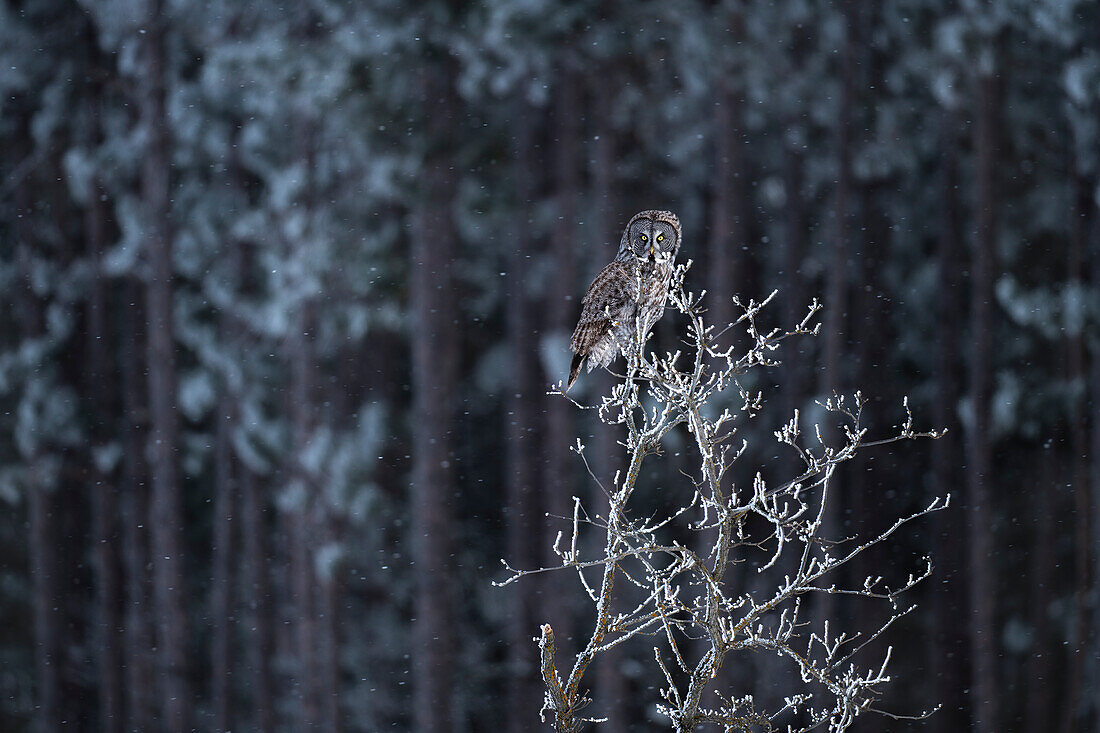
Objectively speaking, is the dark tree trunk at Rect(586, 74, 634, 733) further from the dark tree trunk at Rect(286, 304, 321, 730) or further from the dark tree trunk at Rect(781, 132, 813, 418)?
the dark tree trunk at Rect(286, 304, 321, 730)

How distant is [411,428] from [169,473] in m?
0.59

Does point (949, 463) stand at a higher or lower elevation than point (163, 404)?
lower

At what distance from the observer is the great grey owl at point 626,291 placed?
1.66 metres

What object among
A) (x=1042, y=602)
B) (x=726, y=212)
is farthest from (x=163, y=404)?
(x=1042, y=602)

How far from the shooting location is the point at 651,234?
1.68m

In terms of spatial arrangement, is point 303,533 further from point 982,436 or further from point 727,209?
point 982,436

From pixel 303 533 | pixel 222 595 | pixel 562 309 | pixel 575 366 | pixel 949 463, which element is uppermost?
pixel 562 309

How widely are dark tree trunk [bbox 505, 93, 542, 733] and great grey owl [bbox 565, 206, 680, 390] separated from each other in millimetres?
158

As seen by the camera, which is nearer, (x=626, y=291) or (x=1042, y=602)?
(x=626, y=291)

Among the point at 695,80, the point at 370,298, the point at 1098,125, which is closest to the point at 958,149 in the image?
the point at 1098,125

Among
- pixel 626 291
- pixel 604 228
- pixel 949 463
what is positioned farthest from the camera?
pixel 949 463

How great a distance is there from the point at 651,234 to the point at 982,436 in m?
1.01

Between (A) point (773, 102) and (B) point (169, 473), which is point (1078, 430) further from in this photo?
(B) point (169, 473)

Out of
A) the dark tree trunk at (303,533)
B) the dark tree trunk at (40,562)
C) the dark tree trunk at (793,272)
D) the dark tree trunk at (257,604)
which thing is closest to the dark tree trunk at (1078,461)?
the dark tree trunk at (793,272)
